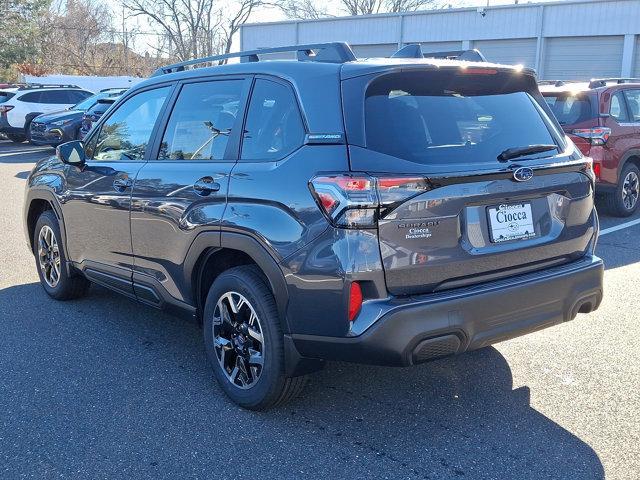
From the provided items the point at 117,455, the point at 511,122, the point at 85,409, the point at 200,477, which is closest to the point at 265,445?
the point at 200,477

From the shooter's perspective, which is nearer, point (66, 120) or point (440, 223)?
point (440, 223)

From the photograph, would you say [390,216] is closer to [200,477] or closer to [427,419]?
[427,419]

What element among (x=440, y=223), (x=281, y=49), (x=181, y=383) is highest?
(x=281, y=49)

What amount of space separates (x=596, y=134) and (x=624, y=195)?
1.11m

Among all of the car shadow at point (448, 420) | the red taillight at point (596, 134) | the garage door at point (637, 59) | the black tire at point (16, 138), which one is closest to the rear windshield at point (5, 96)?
the black tire at point (16, 138)

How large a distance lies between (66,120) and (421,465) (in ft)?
55.6

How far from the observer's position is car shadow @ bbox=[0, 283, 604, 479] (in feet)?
10.8

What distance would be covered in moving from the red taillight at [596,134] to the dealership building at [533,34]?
20.1 m

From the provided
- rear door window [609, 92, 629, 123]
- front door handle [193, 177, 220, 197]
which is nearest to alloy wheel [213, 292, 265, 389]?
front door handle [193, 177, 220, 197]

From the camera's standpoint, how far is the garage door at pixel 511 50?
29.3 m

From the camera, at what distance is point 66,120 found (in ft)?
59.4

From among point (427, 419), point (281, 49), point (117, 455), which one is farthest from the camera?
point (281, 49)

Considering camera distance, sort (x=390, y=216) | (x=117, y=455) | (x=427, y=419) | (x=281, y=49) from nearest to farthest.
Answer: (x=390, y=216), (x=117, y=455), (x=427, y=419), (x=281, y=49)

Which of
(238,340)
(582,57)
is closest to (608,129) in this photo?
(238,340)
